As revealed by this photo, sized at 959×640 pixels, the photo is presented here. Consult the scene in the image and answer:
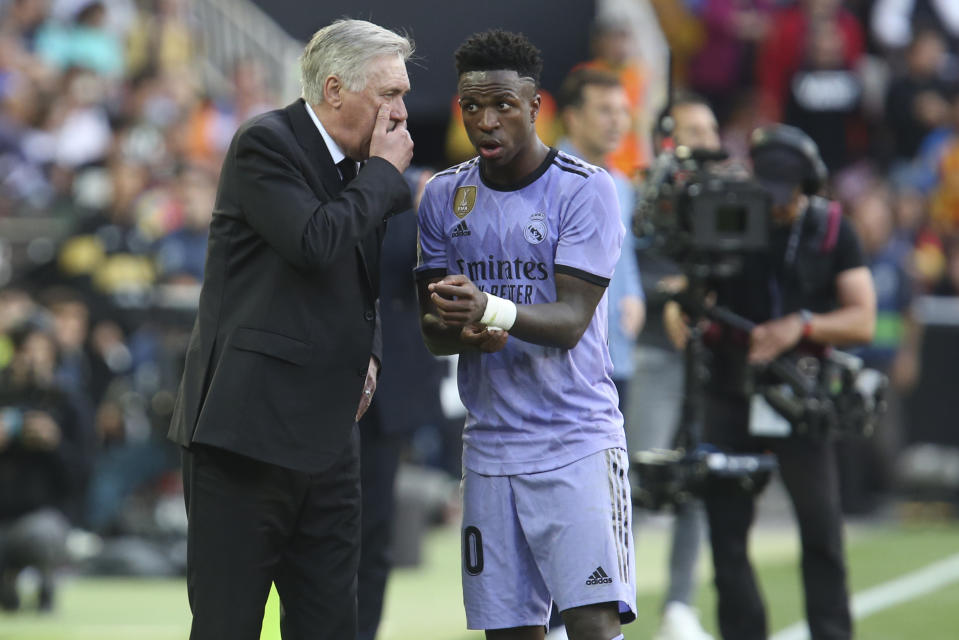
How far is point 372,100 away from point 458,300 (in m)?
0.62

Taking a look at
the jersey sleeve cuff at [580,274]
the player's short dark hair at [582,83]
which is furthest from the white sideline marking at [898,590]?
the jersey sleeve cuff at [580,274]

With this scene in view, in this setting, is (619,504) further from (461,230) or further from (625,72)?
(625,72)

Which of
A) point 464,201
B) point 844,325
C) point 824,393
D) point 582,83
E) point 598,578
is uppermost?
point 582,83

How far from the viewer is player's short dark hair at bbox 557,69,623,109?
Answer: 7.50 metres

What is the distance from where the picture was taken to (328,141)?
14.9 feet

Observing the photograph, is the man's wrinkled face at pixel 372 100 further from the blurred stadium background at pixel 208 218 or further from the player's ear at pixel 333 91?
the blurred stadium background at pixel 208 218

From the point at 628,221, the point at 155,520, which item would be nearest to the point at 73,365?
the point at 155,520

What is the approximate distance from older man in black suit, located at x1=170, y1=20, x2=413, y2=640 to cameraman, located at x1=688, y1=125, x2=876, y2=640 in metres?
2.41

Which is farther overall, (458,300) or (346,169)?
(346,169)

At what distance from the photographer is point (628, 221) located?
7668 millimetres

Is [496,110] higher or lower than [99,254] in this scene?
lower

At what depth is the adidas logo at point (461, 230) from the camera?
472 cm

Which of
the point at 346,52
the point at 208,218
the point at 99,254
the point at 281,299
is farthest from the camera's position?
the point at 208,218

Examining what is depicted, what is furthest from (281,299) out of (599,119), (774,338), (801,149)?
(599,119)
